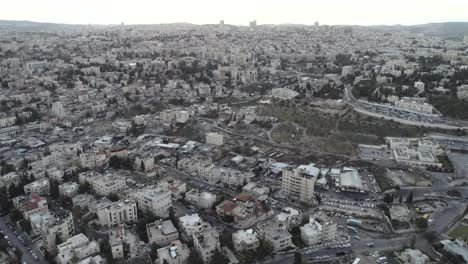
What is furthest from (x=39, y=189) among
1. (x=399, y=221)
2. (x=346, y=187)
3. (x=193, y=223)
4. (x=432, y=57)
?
(x=432, y=57)

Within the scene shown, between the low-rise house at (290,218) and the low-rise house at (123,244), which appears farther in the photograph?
the low-rise house at (290,218)

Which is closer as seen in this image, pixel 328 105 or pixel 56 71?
pixel 328 105

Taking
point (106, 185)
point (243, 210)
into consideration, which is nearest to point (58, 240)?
point (106, 185)

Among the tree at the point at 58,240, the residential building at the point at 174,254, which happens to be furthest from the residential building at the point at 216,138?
the tree at the point at 58,240

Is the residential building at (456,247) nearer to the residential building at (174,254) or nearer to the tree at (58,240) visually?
the residential building at (174,254)

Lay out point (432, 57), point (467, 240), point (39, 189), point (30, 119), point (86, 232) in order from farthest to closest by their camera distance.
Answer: point (432, 57)
point (30, 119)
point (39, 189)
point (86, 232)
point (467, 240)

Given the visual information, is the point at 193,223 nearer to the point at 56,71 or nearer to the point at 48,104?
the point at 48,104

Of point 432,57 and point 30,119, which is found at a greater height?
point 432,57

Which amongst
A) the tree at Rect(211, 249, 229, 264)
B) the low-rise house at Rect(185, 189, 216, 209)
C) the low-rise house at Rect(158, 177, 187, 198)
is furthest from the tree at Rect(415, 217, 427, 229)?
the low-rise house at Rect(158, 177, 187, 198)
